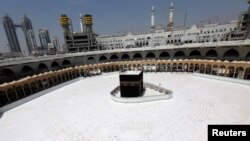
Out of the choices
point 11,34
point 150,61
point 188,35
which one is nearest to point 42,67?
point 150,61

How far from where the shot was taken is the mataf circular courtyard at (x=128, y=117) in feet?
34.0

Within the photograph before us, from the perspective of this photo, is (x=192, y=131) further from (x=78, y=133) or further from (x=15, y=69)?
(x=15, y=69)

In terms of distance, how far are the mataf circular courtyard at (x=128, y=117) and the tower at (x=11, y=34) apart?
133707 millimetres

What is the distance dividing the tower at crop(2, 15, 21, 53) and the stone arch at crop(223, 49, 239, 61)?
144 meters

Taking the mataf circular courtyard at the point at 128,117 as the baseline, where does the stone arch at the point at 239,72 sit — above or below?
above

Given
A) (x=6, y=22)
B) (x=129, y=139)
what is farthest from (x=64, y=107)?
(x=6, y=22)

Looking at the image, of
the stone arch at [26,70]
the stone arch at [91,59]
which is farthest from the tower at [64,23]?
the stone arch at [26,70]

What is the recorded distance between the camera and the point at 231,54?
2923 centimetres

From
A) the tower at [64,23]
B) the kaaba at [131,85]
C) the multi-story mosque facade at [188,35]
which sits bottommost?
the kaaba at [131,85]

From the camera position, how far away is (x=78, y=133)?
35.3 feet

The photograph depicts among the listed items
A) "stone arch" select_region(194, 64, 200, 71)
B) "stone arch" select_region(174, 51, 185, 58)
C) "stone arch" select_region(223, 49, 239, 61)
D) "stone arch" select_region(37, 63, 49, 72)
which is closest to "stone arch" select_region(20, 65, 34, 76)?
"stone arch" select_region(37, 63, 49, 72)

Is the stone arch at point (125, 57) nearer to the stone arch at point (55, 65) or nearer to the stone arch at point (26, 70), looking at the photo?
the stone arch at point (55, 65)

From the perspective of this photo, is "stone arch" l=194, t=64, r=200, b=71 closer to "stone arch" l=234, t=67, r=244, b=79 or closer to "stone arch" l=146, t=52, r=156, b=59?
"stone arch" l=234, t=67, r=244, b=79

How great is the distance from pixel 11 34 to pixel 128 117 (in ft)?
485
